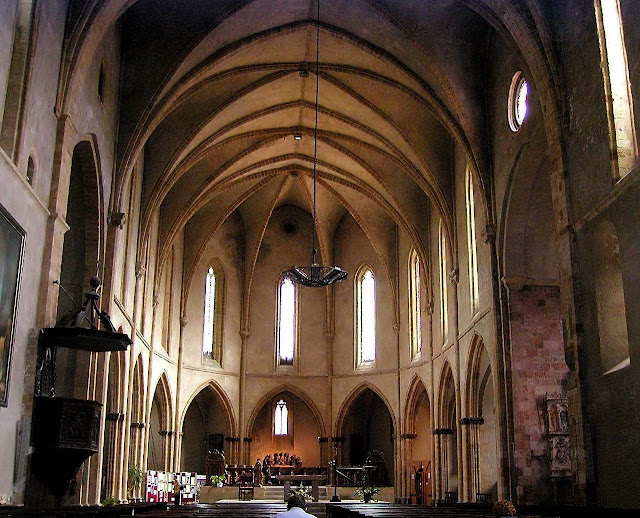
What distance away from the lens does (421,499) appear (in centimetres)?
3119

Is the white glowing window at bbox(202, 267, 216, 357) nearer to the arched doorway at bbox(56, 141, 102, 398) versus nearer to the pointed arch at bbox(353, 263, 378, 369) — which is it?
the pointed arch at bbox(353, 263, 378, 369)

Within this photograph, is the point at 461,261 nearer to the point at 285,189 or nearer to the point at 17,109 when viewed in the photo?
the point at 285,189

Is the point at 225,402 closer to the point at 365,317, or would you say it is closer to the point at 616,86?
the point at 365,317

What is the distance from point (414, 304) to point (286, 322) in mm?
6775

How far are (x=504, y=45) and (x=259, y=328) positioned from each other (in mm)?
18874

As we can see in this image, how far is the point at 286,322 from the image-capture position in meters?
35.8

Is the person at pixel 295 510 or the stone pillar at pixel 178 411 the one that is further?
the stone pillar at pixel 178 411

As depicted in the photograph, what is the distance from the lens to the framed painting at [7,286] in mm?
12297

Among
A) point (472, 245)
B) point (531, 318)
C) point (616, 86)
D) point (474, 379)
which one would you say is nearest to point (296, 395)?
point (474, 379)

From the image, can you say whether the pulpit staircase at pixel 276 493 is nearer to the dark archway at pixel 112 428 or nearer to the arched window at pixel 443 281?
the arched window at pixel 443 281

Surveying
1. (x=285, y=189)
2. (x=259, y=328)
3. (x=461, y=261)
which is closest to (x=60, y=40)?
(x=461, y=261)

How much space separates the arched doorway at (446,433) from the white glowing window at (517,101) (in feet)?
33.2

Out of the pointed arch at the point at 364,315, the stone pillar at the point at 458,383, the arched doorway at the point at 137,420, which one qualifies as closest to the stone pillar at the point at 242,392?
the pointed arch at the point at 364,315

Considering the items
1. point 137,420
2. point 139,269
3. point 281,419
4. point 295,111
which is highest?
point 295,111
